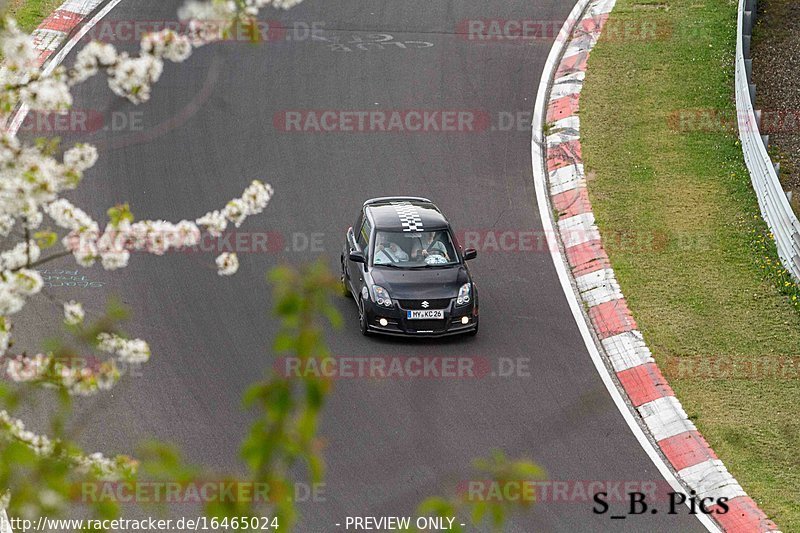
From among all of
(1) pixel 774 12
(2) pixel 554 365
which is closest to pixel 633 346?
(2) pixel 554 365

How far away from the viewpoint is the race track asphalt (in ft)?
40.2

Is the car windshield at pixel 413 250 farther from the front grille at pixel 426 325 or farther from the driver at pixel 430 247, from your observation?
the front grille at pixel 426 325

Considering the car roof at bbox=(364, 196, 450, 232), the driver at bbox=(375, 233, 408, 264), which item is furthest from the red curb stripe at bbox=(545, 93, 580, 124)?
the driver at bbox=(375, 233, 408, 264)

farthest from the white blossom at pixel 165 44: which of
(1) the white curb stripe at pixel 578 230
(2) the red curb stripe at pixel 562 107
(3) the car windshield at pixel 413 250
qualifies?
(2) the red curb stripe at pixel 562 107

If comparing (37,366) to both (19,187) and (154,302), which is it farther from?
(154,302)

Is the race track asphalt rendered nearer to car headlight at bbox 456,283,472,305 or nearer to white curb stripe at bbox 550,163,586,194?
white curb stripe at bbox 550,163,586,194

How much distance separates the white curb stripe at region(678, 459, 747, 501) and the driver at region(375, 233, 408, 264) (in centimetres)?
478

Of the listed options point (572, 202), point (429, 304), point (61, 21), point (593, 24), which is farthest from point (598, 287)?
point (61, 21)

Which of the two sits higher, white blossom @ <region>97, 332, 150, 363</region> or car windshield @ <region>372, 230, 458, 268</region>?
white blossom @ <region>97, 332, 150, 363</region>

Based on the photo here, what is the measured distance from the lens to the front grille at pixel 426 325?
14.4 meters

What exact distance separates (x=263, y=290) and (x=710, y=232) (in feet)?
21.8

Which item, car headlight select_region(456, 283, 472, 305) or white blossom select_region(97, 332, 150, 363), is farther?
car headlight select_region(456, 283, 472, 305)

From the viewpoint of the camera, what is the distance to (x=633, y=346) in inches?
563

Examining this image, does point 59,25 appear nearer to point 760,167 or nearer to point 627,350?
point 760,167
